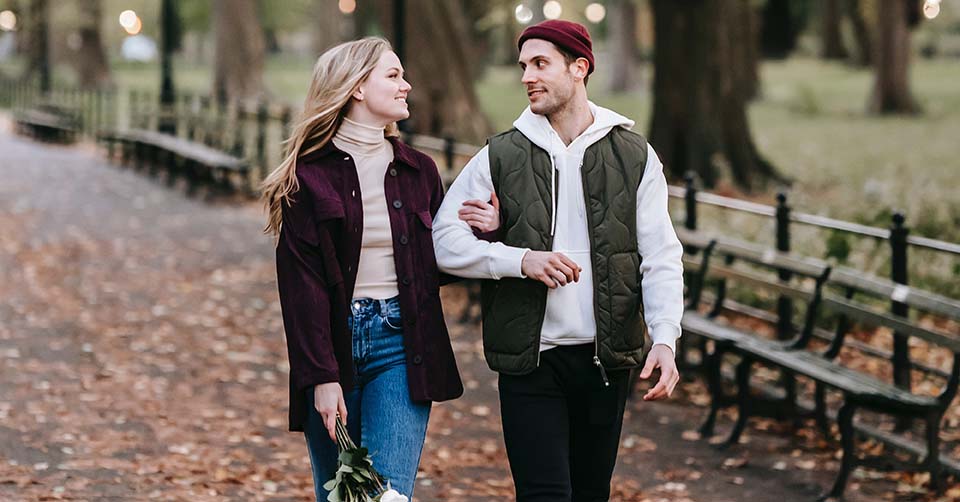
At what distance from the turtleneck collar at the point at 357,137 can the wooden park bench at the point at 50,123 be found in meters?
25.7

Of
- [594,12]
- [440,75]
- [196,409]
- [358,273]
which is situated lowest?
[196,409]

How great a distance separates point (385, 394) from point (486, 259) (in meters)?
0.46

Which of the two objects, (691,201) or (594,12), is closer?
(691,201)

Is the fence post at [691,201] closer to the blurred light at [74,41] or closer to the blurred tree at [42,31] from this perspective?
the blurred tree at [42,31]

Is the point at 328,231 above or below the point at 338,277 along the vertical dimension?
above

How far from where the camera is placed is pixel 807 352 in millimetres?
7379

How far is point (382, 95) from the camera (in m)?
3.97

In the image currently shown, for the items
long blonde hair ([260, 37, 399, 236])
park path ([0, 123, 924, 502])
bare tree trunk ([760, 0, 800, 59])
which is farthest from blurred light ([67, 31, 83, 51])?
long blonde hair ([260, 37, 399, 236])

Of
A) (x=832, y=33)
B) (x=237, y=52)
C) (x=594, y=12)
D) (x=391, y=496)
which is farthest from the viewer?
(x=832, y=33)

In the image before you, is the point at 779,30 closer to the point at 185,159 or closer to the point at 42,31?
the point at 42,31

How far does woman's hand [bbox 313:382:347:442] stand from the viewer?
384 cm

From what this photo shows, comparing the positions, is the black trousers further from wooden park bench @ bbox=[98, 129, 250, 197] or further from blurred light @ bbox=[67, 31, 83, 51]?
blurred light @ bbox=[67, 31, 83, 51]

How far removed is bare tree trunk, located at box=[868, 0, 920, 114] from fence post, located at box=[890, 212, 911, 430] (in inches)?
1212

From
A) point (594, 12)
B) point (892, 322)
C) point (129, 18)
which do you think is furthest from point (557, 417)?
point (594, 12)
